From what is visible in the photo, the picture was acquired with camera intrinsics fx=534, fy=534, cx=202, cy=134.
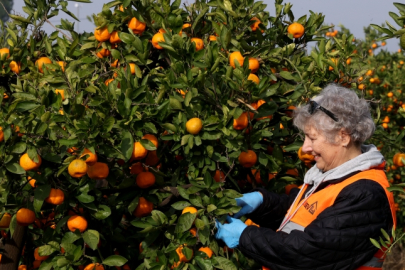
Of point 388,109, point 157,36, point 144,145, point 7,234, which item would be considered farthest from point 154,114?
point 388,109

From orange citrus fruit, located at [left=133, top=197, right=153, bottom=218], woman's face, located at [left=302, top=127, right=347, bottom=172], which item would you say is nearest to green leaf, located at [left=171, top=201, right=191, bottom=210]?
orange citrus fruit, located at [left=133, top=197, right=153, bottom=218]

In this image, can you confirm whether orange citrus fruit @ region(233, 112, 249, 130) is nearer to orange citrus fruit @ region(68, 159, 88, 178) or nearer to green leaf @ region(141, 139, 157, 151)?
green leaf @ region(141, 139, 157, 151)

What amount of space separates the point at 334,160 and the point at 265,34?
0.97 m

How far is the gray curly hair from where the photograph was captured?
216 cm

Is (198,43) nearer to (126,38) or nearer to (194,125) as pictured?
(126,38)

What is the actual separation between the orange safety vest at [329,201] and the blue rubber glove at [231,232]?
0.24 metres

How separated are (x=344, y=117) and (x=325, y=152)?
162 millimetres

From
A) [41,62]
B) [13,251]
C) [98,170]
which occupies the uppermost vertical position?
[41,62]

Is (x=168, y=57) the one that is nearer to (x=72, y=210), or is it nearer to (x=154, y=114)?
(x=154, y=114)

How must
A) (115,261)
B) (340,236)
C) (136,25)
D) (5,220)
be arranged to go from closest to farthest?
(340,236) → (115,261) → (5,220) → (136,25)

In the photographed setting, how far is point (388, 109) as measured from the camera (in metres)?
5.84

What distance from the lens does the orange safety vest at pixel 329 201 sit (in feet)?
6.68

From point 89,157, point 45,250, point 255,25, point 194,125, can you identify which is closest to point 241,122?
point 194,125

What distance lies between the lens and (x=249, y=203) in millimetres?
2451
